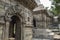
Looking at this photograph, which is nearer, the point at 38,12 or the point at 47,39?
the point at 47,39

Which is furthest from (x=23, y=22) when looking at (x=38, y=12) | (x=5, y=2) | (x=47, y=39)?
(x=38, y=12)

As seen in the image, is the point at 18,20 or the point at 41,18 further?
the point at 41,18

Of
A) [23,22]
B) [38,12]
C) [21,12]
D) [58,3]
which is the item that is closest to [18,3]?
[21,12]

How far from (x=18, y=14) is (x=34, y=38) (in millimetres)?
6736

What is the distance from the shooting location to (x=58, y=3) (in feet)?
52.4

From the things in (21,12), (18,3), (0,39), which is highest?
(18,3)

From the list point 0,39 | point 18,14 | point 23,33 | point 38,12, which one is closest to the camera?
point 0,39

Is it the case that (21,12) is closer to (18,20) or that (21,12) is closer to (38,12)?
(18,20)

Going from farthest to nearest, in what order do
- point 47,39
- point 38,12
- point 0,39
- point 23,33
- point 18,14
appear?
point 38,12 < point 47,39 < point 23,33 < point 18,14 < point 0,39

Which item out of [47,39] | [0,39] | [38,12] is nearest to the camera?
[0,39]

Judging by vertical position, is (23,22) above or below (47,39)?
above

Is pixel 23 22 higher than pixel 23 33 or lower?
higher

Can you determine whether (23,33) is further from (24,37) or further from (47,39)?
(47,39)

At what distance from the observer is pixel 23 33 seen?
800 cm
